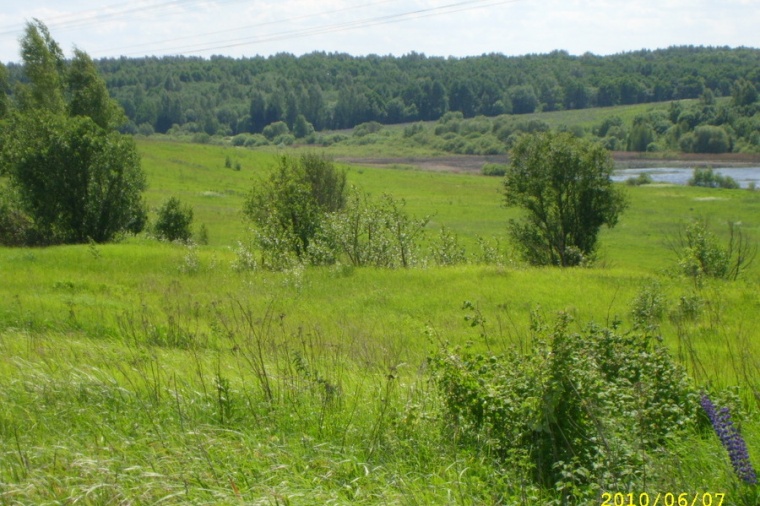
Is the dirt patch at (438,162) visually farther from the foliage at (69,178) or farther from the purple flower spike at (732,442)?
the purple flower spike at (732,442)

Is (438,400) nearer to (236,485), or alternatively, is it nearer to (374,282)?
(236,485)

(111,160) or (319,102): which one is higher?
(319,102)

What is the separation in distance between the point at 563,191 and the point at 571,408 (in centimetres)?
2881

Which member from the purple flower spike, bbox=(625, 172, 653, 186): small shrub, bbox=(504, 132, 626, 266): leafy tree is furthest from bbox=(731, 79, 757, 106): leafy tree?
the purple flower spike

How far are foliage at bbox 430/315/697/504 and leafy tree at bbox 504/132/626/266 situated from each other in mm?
26432

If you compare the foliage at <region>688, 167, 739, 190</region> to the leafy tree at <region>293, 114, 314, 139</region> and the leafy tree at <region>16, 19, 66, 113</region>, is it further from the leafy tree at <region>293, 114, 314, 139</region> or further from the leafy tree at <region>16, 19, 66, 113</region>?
the leafy tree at <region>293, 114, 314, 139</region>

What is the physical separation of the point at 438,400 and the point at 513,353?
0.74m

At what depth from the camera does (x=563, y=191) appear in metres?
32.8

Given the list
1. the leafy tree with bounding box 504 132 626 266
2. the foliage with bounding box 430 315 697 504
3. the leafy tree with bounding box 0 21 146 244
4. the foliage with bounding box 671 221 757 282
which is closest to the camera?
the foliage with bounding box 430 315 697 504

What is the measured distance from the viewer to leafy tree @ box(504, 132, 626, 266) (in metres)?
32.1

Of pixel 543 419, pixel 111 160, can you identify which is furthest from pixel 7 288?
pixel 543 419

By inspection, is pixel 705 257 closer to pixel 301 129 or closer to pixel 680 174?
pixel 680 174

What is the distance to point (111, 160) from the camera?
2936 centimetres

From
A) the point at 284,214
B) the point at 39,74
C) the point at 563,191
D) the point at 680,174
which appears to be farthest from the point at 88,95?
the point at 680,174
